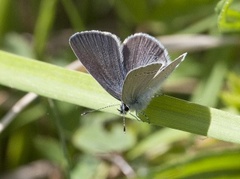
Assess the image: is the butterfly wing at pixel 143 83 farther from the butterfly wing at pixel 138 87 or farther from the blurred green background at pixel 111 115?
the blurred green background at pixel 111 115

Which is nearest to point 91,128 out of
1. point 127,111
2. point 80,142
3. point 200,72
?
point 80,142

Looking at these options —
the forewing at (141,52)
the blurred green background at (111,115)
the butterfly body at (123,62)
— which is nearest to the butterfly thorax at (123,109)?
the butterfly body at (123,62)

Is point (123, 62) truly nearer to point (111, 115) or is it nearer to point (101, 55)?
Answer: point (101, 55)

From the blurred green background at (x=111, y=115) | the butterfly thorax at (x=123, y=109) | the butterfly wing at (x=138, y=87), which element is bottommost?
the blurred green background at (x=111, y=115)

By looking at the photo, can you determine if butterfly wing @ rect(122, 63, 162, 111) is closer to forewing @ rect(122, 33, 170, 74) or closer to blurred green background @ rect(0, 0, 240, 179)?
forewing @ rect(122, 33, 170, 74)

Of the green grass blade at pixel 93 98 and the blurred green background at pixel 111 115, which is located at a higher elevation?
the green grass blade at pixel 93 98

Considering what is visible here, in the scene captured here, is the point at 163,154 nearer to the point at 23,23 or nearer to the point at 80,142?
the point at 80,142
